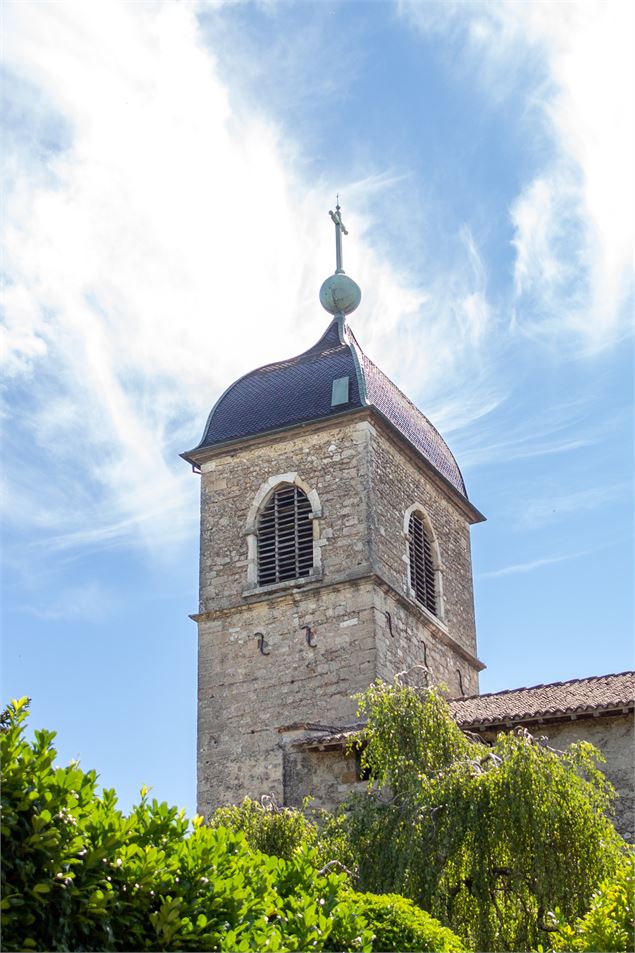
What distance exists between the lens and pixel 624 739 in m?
15.8

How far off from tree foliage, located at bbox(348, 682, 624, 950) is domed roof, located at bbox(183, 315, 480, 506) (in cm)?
1033

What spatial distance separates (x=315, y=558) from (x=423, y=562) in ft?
8.10

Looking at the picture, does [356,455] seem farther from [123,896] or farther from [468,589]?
[123,896]

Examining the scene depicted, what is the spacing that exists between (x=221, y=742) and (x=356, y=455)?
516 centimetres

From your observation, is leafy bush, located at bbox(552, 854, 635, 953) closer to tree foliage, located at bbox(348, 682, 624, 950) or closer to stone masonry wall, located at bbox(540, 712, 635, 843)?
tree foliage, located at bbox(348, 682, 624, 950)

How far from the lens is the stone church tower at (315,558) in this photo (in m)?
20.4

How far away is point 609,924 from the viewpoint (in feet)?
27.7

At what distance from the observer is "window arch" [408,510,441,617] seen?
22594 millimetres

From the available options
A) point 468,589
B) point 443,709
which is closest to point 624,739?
point 443,709

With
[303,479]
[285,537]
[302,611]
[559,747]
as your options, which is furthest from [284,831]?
[303,479]

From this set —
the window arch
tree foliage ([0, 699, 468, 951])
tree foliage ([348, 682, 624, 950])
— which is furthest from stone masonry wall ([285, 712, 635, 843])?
tree foliage ([0, 699, 468, 951])

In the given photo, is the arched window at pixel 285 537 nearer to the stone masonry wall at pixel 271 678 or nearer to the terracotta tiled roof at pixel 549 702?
the stone masonry wall at pixel 271 678

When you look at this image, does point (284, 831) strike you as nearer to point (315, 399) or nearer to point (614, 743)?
point (614, 743)

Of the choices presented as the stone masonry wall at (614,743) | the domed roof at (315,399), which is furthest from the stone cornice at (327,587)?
the stone masonry wall at (614,743)
